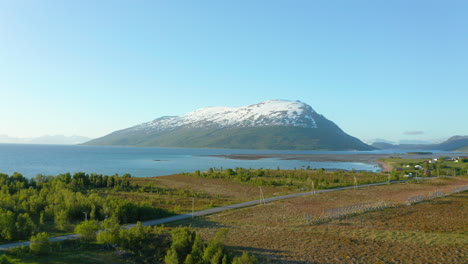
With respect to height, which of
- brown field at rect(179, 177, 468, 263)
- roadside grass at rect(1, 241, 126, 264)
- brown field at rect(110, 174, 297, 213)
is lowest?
brown field at rect(110, 174, 297, 213)

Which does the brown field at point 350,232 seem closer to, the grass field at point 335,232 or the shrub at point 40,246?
the grass field at point 335,232

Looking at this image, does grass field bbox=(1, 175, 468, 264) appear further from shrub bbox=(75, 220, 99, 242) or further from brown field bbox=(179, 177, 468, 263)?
shrub bbox=(75, 220, 99, 242)

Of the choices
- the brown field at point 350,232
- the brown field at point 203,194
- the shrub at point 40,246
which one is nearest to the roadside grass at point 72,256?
the shrub at point 40,246

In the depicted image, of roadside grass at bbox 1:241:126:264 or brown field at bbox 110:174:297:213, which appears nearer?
roadside grass at bbox 1:241:126:264

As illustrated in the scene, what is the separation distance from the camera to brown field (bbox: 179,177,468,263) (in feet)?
52.1

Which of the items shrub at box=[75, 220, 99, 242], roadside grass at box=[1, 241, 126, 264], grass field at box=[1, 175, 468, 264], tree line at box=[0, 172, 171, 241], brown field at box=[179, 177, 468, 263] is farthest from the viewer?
tree line at box=[0, 172, 171, 241]

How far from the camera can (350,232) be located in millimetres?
20047

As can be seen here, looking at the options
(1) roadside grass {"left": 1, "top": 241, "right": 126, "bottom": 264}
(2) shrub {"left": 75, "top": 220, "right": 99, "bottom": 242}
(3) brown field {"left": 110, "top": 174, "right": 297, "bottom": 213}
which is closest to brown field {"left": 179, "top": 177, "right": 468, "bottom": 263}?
(3) brown field {"left": 110, "top": 174, "right": 297, "bottom": 213}

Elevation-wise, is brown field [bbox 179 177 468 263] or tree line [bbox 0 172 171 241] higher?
tree line [bbox 0 172 171 241]

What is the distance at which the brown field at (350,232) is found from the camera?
1589 cm

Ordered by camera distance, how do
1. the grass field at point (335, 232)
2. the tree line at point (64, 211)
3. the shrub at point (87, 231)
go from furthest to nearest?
the tree line at point (64, 211), the shrub at point (87, 231), the grass field at point (335, 232)

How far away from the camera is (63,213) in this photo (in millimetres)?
20984

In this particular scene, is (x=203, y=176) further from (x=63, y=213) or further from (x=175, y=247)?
(x=175, y=247)

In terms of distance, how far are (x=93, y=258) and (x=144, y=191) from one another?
24.9m
